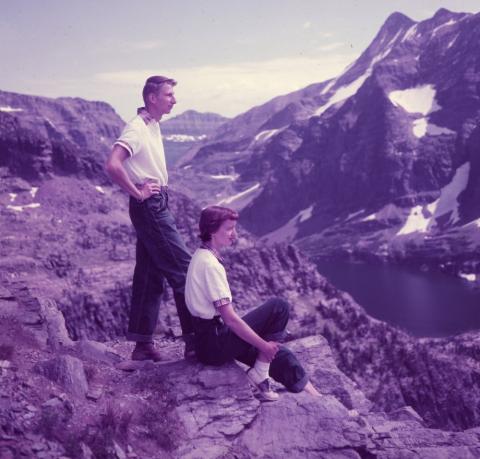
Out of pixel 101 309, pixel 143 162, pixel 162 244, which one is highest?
pixel 143 162

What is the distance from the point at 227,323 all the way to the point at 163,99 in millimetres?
4873

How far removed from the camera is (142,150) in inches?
507

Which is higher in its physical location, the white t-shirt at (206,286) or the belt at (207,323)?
the white t-shirt at (206,286)

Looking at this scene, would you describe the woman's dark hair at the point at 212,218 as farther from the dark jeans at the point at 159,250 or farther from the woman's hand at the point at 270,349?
the woman's hand at the point at 270,349

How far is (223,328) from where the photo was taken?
12547mm

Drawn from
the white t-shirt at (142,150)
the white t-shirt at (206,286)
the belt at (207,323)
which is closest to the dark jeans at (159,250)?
the white t-shirt at (142,150)

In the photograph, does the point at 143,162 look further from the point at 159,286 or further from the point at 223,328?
the point at 223,328

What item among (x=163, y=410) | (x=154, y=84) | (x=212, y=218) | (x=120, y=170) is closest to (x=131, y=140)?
(x=120, y=170)

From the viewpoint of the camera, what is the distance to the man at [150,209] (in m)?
12.6

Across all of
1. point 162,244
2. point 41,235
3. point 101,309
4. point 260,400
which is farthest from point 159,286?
point 41,235

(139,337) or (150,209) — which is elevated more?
(150,209)

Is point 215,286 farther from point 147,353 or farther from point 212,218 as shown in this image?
point 147,353

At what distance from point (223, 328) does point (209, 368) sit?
3.84ft

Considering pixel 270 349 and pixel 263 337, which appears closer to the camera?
pixel 270 349
